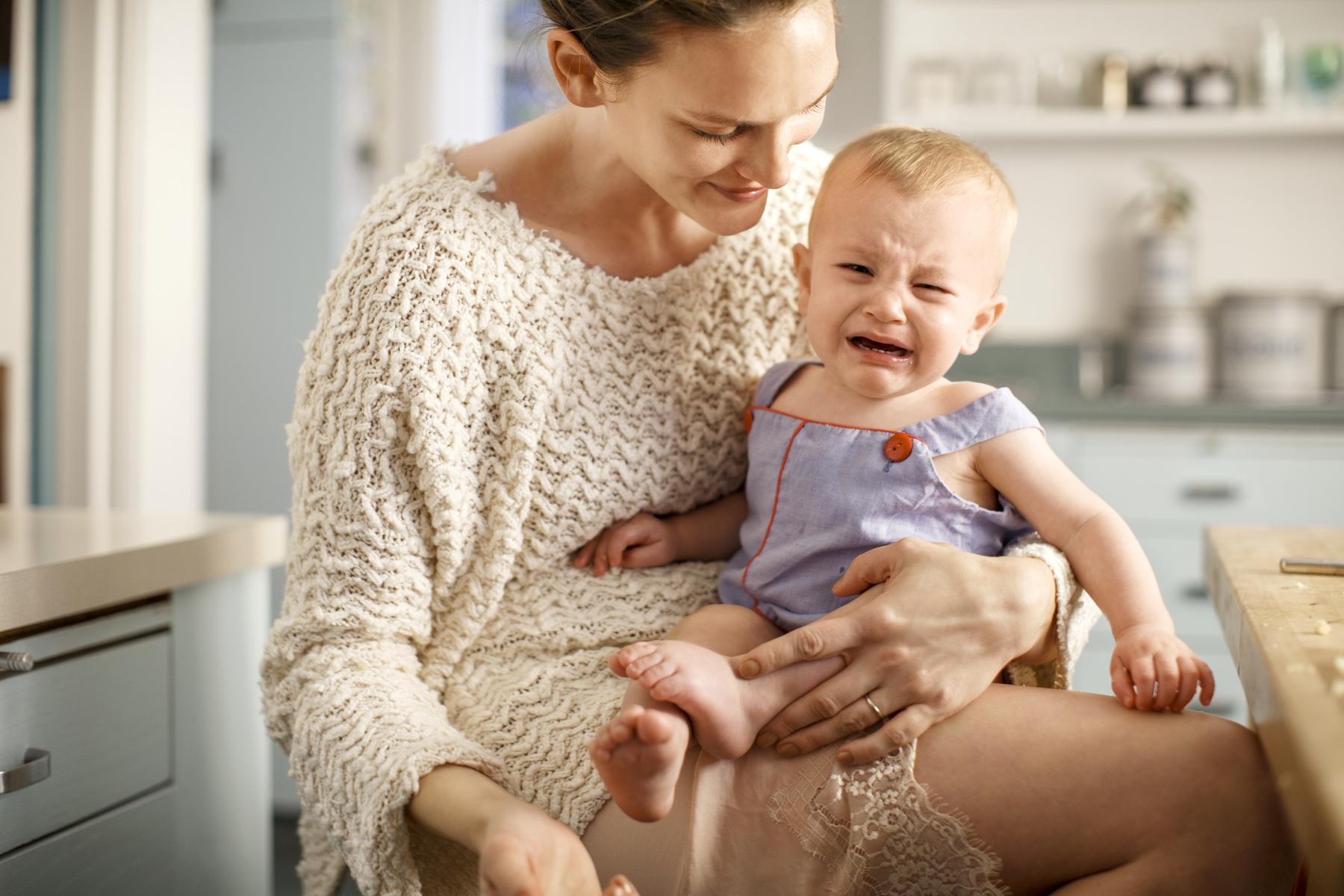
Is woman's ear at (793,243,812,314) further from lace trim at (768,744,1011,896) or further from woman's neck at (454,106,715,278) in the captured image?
lace trim at (768,744,1011,896)

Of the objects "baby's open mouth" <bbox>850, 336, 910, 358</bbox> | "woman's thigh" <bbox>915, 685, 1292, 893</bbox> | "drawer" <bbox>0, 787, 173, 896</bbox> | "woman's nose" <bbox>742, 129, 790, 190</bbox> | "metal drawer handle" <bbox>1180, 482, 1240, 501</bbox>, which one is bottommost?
"drawer" <bbox>0, 787, 173, 896</bbox>

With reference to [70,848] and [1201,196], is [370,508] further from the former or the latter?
[1201,196]

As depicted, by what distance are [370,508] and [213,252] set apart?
7.21 feet

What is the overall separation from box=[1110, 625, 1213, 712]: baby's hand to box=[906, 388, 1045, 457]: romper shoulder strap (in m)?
0.23

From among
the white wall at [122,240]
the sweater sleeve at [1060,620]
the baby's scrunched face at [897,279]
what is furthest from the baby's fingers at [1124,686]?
the white wall at [122,240]

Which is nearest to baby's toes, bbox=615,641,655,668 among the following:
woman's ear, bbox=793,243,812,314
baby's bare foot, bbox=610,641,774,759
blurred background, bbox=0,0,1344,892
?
baby's bare foot, bbox=610,641,774,759

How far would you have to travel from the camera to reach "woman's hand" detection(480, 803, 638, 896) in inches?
30.2

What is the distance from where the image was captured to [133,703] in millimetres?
1186

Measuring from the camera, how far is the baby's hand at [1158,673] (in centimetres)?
88

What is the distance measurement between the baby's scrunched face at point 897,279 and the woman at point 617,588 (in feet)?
0.28

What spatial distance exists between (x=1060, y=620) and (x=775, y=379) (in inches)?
14.3

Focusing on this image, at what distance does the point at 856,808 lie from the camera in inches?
35.5

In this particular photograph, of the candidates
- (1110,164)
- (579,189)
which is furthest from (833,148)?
(579,189)

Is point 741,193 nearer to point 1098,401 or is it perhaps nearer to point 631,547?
point 631,547
